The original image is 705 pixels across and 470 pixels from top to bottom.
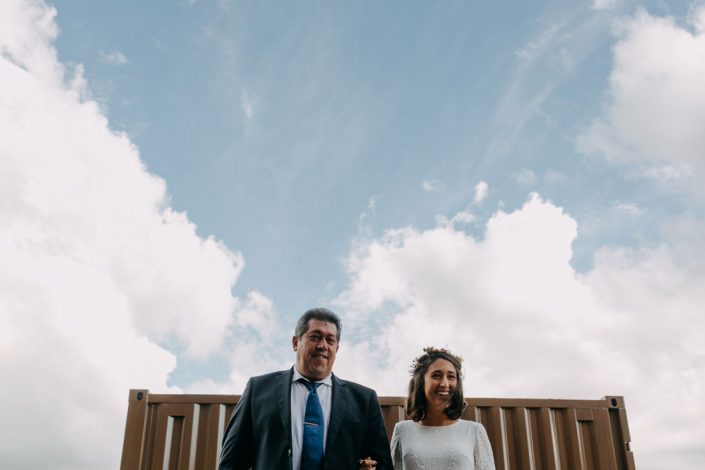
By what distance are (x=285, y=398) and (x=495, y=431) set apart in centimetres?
237

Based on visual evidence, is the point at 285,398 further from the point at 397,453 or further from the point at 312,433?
the point at 397,453

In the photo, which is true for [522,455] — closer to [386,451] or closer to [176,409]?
[386,451]

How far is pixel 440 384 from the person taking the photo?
4633 millimetres

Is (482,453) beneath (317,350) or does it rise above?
beneath

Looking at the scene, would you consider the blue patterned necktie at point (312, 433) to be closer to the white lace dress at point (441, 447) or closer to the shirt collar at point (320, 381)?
the shirt collar at point (320, 381)

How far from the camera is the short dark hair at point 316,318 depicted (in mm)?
4320

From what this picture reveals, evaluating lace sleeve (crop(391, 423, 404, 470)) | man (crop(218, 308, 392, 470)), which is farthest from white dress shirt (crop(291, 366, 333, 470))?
lace sleeve (crop(391, 423, 404, 470))

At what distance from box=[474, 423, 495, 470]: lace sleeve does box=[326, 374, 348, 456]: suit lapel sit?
109 centimetres

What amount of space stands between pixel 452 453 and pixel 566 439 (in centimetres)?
193

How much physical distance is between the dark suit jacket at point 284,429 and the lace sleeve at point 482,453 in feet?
2.36

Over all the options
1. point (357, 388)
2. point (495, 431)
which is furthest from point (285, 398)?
point (495, 431)

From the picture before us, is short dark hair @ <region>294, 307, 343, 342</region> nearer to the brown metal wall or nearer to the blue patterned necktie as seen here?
the blue patterned necktie

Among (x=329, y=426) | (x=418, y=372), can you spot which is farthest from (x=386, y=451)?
(x=418, y=372)

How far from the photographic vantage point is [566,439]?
227 inches
